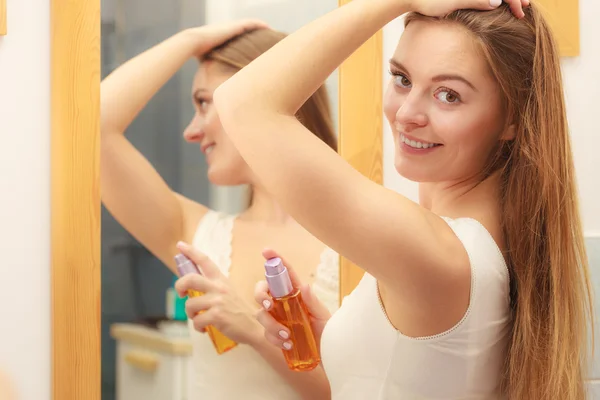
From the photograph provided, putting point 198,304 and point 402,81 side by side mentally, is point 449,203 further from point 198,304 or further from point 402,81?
point 198,304

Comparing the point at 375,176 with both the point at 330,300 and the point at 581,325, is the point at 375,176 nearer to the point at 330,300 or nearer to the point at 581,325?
the point at 330,300

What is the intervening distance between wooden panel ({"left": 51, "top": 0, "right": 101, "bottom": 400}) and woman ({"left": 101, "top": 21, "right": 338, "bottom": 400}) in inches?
1.3

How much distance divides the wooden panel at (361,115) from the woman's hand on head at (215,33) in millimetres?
212

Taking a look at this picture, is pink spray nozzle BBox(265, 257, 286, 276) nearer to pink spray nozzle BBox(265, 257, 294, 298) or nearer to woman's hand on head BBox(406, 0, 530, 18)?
pink spray nozzle BBox(265, 257, 294, 298)

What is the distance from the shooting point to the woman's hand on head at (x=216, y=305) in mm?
1324

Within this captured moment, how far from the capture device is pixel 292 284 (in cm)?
126

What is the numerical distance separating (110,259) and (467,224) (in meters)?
0.65

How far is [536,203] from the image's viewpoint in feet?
3.35

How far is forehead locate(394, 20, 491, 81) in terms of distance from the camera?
3.34ft

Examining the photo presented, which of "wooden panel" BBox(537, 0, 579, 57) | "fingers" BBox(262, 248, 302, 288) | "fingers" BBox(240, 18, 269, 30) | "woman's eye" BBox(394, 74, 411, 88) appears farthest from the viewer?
"wooden panel" BBox(537, 0, 579, 57)

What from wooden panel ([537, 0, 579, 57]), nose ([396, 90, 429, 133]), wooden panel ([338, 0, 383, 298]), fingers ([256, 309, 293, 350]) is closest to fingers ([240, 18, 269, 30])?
wooden panel ([338, 0, 383, 298])

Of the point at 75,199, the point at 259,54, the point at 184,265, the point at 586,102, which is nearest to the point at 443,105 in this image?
the point at 259,54

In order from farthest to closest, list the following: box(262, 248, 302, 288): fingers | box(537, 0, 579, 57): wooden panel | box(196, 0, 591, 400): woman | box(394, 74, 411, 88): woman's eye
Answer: box(537, 0, 579, 57): wooden panel < box(262, 248, 302, 288): fingers < box(394, 74, 411, 88): woman's eye < box(196, 0, 591, 400): woman

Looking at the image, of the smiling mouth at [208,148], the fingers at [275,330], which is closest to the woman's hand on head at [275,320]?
the fingers at [275,330]
